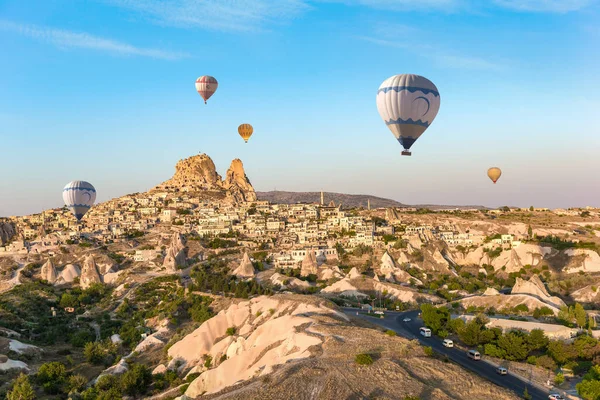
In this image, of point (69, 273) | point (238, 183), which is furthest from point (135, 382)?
point (238, 183)

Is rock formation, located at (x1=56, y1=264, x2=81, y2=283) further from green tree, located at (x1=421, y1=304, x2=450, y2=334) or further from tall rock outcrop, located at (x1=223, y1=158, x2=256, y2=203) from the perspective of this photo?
tall rock outcrop, located at (x1=223, y1=158, x2=256, y2=203)

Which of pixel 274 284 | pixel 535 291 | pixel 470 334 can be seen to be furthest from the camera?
pixel 274 284

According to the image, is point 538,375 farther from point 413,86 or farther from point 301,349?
point 413,86

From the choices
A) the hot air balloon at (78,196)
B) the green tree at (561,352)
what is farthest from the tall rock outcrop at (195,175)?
the green tree at (561,352)

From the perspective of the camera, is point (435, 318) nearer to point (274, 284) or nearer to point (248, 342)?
point (248, 342)

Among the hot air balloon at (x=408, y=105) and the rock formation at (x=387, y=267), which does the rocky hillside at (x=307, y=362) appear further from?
the rock formation at (x=387, y=267)

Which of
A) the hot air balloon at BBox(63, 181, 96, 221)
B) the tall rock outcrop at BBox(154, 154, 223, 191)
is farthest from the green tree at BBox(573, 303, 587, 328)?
the tall rock outcrop at BBox(154, 154, 223, 191)
